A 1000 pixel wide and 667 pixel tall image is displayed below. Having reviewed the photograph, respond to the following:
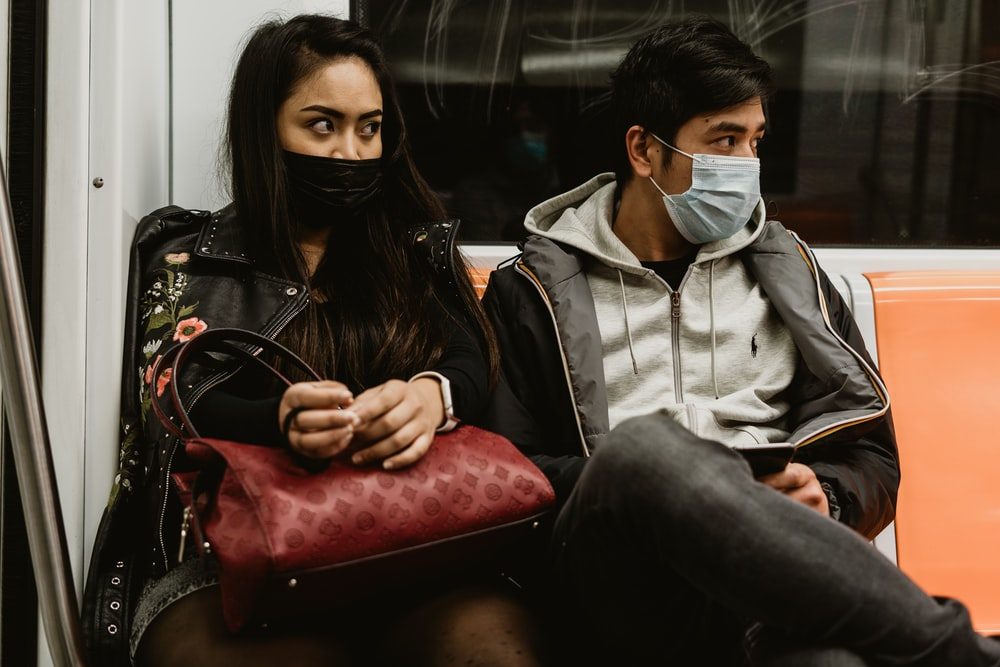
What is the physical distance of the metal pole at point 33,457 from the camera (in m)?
1.26

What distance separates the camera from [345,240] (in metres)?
2.02

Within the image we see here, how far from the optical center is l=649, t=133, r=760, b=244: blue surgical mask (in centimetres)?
200

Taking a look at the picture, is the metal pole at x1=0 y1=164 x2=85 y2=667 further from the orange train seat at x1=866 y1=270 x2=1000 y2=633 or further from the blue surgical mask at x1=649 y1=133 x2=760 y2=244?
the orange train seat at x1=866 y1=270 x2=1000 y2=633

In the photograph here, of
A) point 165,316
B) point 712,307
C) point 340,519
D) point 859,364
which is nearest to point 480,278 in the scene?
point 712,307

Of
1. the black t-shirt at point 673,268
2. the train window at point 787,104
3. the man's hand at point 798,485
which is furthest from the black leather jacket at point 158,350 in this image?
the man's hand at point 798,485

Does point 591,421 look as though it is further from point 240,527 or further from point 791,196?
point 791,196

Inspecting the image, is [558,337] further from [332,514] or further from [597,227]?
[332,514]

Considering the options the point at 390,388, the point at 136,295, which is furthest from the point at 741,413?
the point at 136,295

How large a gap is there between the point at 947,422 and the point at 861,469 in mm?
433

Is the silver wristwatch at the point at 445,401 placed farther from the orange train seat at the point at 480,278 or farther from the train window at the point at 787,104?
the train window at the point at 787,104

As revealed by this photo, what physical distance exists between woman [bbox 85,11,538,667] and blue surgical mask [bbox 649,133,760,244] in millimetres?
486

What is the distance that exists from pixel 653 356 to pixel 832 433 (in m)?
0.38

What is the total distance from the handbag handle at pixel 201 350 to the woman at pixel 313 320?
0.07 m

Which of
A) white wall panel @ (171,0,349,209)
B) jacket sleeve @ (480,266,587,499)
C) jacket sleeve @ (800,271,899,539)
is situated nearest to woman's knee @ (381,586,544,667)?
jacket sleeve @ (480,266,587,499)
